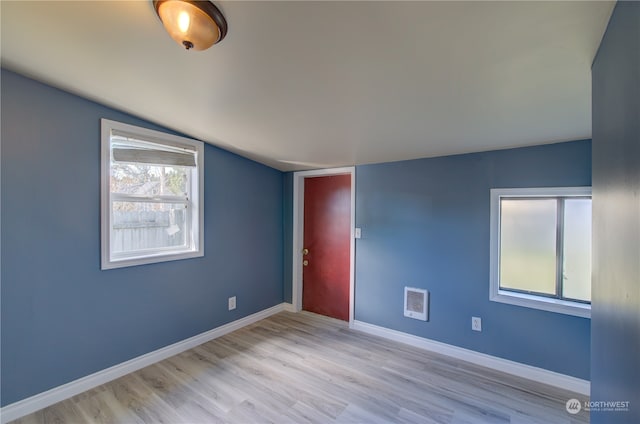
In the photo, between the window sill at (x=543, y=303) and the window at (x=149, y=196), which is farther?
the window at (x=149, y=196)

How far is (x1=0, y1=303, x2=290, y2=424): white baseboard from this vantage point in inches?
72.2

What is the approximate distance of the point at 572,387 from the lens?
2135mm

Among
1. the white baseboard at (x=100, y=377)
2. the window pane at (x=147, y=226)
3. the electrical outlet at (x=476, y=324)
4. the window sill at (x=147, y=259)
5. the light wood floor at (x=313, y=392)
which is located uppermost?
the window pane at (x=147, y=226)

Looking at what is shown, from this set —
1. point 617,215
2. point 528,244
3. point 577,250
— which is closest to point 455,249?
point 528,244

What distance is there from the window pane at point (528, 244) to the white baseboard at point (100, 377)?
292 cm

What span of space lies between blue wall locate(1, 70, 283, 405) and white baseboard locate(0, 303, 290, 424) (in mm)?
45

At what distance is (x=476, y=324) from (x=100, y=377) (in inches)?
126

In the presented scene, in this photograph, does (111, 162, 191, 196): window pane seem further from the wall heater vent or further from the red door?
the wall heater vent

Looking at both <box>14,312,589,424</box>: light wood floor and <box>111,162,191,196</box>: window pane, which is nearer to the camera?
<box>14,312,589,424</box>: light wood floor

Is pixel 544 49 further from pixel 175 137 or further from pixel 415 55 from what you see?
pixel 175 137

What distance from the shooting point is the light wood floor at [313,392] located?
188cm

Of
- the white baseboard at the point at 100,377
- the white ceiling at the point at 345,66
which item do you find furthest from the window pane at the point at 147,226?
the white baseboard at the point at 100,377

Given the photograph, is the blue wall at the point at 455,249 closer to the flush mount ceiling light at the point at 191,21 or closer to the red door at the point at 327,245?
the red door at the point at 327,245

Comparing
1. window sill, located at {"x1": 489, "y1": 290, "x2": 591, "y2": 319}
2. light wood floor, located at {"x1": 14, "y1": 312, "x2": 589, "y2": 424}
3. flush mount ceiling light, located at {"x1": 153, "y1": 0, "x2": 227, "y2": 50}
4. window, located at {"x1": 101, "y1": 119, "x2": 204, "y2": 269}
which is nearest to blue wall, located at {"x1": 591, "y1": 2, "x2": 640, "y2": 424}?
light wood floor, located at {"x1": 14, "y1": 312, "x2": 589, "y2": 424}
